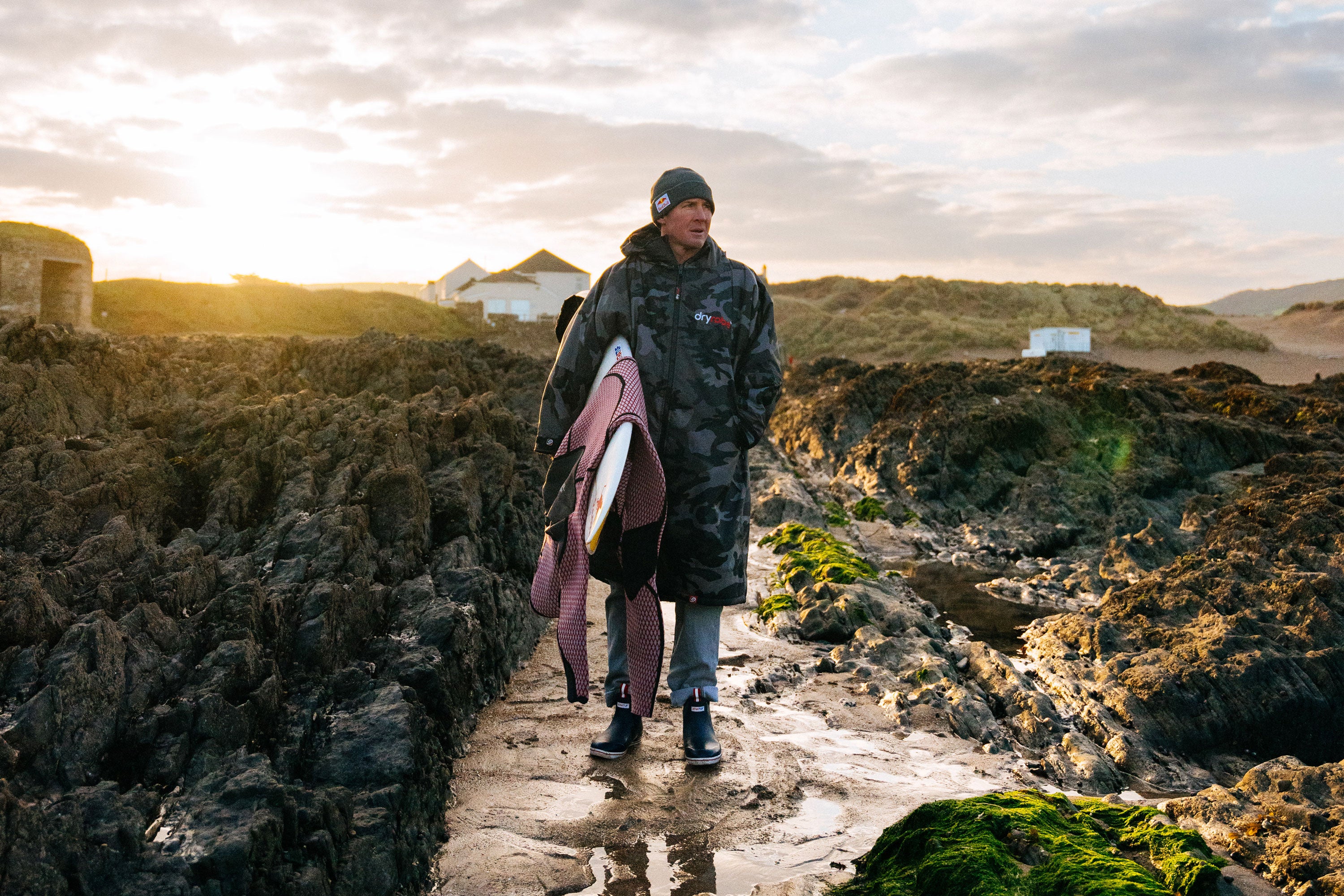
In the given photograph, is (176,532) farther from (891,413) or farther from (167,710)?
(891,413)

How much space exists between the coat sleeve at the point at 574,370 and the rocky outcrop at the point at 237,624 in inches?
39.4

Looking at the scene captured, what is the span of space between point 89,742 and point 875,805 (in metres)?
2.62

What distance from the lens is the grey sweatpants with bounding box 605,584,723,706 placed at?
3900mm

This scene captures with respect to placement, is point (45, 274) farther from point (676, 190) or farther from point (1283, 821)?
point (1283, 821)

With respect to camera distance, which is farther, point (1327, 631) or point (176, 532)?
point (1327, 631)

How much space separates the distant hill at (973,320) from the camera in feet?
152

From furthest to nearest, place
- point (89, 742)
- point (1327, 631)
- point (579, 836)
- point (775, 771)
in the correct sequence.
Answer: point (1327, 631)
point (775, 771)
point (579, 836)
point (89, 742)

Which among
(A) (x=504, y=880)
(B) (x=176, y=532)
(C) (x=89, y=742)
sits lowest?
(A) (x=504, y=880)

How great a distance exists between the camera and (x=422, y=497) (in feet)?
16.8

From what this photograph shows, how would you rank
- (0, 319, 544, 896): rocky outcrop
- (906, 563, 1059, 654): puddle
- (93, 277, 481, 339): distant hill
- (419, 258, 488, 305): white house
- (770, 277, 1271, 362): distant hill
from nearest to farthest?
1. (0, 319, 544, 896): rocky outcrop
2. (906, 563, 1059, 654): puddle
3. (93, 277, 481, 339): distant hill
4. (770, 277, 1271, 362): distant hill
5. (419, 258, 488, 305): white house

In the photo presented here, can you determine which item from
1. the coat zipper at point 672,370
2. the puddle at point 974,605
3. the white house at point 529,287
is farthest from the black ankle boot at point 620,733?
the white house at point 529,287

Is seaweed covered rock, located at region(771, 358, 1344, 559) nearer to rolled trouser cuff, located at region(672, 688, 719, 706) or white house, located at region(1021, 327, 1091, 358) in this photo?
rolled trouser cuff, located at region(672, 688, 719, 706)

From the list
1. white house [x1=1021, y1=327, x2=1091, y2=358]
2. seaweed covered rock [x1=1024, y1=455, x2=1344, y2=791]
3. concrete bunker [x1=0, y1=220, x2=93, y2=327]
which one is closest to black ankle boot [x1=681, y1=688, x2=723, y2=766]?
seaweed covered rock [x1=1024, y1=455, x2=1344, y2=791]

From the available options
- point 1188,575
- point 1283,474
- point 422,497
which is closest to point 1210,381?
point 1283,474
